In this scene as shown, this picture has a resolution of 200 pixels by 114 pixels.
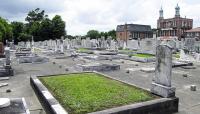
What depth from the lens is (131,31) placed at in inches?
3826

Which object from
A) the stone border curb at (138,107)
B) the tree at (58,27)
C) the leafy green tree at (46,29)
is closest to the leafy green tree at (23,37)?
the leafy green tree at (46,29)

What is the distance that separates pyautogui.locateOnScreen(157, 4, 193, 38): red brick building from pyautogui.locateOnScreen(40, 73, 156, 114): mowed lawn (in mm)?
87599

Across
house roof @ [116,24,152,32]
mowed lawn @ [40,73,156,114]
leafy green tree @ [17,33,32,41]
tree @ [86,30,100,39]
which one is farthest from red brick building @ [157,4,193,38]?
mowed lawn @ [40,73,156,114]

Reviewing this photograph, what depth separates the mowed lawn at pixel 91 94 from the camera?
6504 mm

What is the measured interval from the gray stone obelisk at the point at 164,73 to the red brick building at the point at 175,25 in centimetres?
8794

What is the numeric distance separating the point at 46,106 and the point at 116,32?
94725 millimetres

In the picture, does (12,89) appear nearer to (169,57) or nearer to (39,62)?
(169,57)

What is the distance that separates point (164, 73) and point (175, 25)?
93.7 m

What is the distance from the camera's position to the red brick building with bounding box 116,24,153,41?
313 feet

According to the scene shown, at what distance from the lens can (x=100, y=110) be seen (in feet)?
20.2

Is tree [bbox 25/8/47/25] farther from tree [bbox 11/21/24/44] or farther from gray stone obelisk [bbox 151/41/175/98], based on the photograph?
gray stone obelisk [bbox 151/41/175/98]

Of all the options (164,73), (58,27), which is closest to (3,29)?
(58,27)

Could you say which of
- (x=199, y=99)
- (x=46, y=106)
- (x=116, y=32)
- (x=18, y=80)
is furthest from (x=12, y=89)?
(x=116, y=32)

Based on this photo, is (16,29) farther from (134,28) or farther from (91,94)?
(91,94)
